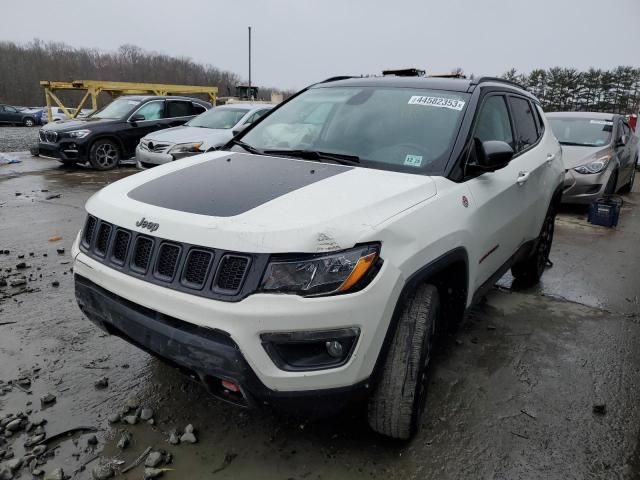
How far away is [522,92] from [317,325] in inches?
128

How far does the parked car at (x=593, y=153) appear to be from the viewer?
7.52m

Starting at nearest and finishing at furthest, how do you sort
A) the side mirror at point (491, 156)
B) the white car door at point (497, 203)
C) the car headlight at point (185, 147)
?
1. the side mirror at point (491, 156)
2. the white car door at point (497, 203)
3. the car headlight at point (185, 147)

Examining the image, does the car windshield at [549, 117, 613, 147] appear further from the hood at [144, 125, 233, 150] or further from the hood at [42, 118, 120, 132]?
the hood at [42, 118, 120, 132]

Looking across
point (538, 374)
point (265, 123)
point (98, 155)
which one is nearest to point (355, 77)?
point (265, 123)

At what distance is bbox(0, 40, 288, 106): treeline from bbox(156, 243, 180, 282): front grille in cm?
5226

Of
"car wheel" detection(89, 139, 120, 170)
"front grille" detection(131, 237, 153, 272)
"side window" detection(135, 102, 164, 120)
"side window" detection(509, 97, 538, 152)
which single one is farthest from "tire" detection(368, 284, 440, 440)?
"side window" detection(135, 102, 164, 120)

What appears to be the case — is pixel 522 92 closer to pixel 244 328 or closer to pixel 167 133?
pixel 244 328

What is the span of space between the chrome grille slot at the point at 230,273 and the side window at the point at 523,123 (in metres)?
2.61

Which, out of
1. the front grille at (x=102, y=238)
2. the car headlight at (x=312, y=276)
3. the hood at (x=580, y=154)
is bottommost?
the hood at (x=580, y=154)

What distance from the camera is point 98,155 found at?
1073cm

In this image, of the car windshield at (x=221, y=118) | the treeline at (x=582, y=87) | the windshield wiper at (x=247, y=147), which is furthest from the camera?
the treeline at (x=582, y=87)

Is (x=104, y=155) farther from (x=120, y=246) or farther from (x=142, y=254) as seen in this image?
(x=142, y=254)

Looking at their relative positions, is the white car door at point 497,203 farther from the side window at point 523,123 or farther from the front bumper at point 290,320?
the front bumper at point 290,320

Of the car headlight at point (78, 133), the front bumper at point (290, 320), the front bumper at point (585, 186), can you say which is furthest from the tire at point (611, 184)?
the car headlight at point (78, 133)
